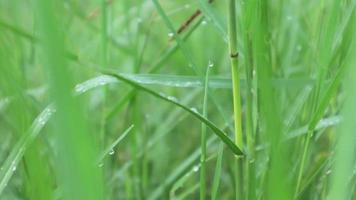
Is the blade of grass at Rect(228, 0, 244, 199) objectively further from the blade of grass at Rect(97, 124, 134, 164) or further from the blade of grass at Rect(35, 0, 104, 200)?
the blade of grass at Rect(35, 0, 104, 200)

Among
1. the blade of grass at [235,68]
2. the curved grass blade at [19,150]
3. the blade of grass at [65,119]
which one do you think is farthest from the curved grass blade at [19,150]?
the blade of grass at [65,119]

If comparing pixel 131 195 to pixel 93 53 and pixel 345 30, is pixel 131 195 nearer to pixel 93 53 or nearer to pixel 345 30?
pixel 345 30

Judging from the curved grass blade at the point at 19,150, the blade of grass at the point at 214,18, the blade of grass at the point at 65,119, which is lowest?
Answer: the blade of grass at the point at 65,119

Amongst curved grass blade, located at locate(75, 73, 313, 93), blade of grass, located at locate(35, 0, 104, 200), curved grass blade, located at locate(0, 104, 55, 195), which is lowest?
blade of grass, located at locate(35, 0, 104, 200)

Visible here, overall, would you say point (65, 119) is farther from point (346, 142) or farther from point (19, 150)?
point (19, 150)

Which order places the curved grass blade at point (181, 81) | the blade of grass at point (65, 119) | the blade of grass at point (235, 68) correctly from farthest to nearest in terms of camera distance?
the curved grass blade at point (181, 81)
the blade of grass at point (235, 68)
the blade of grass at point (65, 119)

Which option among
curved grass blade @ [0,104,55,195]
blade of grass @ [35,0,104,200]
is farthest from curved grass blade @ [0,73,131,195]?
blade of grass @ [35,0,104,200]

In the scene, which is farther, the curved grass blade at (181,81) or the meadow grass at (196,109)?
the curved grass blade at (181,81)

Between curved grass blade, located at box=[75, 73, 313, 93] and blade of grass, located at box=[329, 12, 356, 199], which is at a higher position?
curved grass blade, located at box=[75, 73, 313, 93]

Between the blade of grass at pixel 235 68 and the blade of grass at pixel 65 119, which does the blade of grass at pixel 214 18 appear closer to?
the blade of grass at pixel 235 68

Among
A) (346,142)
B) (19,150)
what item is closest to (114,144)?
(19,150)
